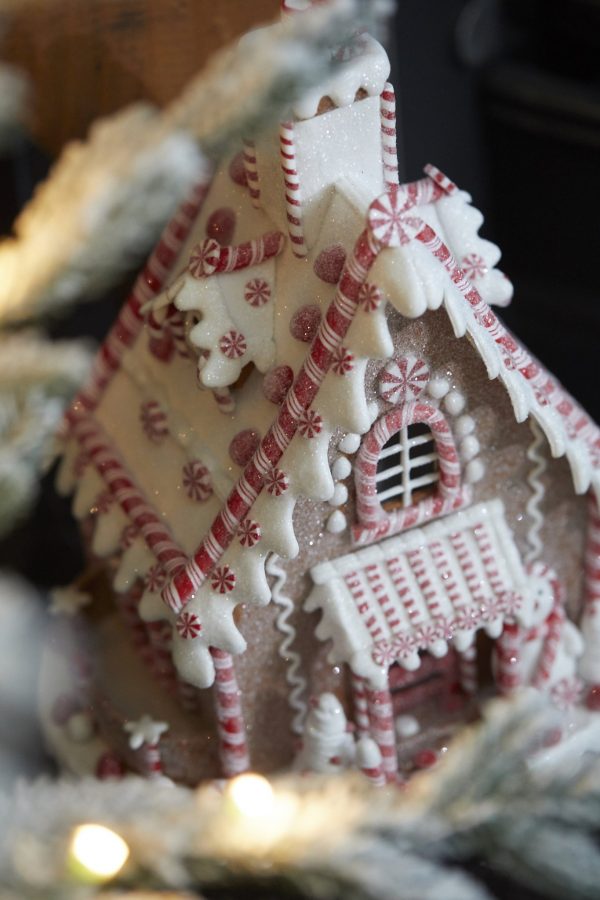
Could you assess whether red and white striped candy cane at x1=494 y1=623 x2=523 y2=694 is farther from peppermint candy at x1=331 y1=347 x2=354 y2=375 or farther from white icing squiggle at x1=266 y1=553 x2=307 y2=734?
peppermint candy at x1=331 y1=347 x2=354 y2=375

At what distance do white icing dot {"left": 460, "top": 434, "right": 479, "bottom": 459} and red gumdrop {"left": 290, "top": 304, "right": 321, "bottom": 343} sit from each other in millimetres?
166

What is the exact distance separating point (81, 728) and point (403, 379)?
52 centimetres

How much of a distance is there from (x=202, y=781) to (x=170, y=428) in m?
0.32

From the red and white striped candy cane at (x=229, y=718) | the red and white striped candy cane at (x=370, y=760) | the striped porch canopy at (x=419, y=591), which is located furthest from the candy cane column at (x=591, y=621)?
the red and white striped candy cane at (x=229, y=718)

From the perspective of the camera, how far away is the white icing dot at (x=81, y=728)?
1293mm

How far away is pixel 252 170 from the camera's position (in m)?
1.01

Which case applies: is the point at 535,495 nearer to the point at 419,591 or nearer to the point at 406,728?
the point at 419,591

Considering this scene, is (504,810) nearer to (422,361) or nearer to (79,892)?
(79,892)

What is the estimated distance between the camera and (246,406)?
1044mm

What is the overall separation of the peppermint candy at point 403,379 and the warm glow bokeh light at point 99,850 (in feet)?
1.21

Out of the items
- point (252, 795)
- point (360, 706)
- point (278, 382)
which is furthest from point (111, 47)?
point (252, 795)

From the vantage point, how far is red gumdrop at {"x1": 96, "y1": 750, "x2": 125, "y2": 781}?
4.08ft

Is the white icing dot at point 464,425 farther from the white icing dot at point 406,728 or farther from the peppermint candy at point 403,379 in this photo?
the white icing dot at point 406,728

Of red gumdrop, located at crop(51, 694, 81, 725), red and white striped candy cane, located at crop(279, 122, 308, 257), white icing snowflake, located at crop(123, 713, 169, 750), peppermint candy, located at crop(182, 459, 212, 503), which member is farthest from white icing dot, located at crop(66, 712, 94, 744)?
red and white striped candy cane, located at crop(279, 122, 308, 257)
